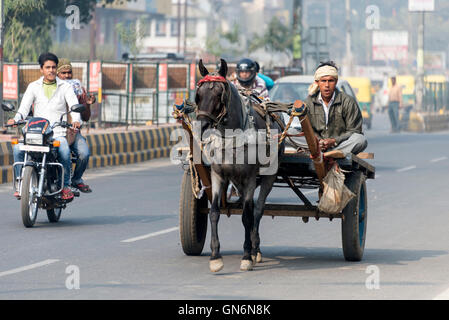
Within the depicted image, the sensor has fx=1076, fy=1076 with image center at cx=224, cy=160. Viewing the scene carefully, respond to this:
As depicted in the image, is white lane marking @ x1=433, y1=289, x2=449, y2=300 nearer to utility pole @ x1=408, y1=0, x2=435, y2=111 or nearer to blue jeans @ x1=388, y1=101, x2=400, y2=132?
blue jeans @ x1=388, y1=101, x2=400, y2=132

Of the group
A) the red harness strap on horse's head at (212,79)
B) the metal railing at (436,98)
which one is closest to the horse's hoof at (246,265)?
the red harness strap on horse's head at (212,79)

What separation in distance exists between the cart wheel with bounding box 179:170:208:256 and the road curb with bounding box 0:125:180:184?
10663mm

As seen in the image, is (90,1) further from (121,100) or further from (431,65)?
(431,65)

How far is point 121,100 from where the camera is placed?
90.8 feet

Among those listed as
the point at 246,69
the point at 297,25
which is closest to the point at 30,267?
the point at 246,69

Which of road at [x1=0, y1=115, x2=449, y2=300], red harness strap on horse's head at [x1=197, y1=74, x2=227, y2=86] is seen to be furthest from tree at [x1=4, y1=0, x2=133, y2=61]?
red harness strap on horse's head at [x1=197, y1=74, x2=227, y2=86]

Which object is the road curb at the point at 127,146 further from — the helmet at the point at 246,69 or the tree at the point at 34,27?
the helmet at the point at 246,69

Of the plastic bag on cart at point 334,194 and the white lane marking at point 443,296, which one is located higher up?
the plastic bag on cart at point 334,194

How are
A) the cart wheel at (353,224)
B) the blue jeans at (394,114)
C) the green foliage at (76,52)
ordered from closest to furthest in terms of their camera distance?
the cart wheel at (353,224) → the blue jeans at (394,114) → the green foliage at (76,52)

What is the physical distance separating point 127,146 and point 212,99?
46.2ft

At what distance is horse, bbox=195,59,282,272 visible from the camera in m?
8.53

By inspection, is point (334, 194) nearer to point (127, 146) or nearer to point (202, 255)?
point (202, 255)

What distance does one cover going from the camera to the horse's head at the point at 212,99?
8.45 metres

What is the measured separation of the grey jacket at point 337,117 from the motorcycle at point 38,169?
3044mm
